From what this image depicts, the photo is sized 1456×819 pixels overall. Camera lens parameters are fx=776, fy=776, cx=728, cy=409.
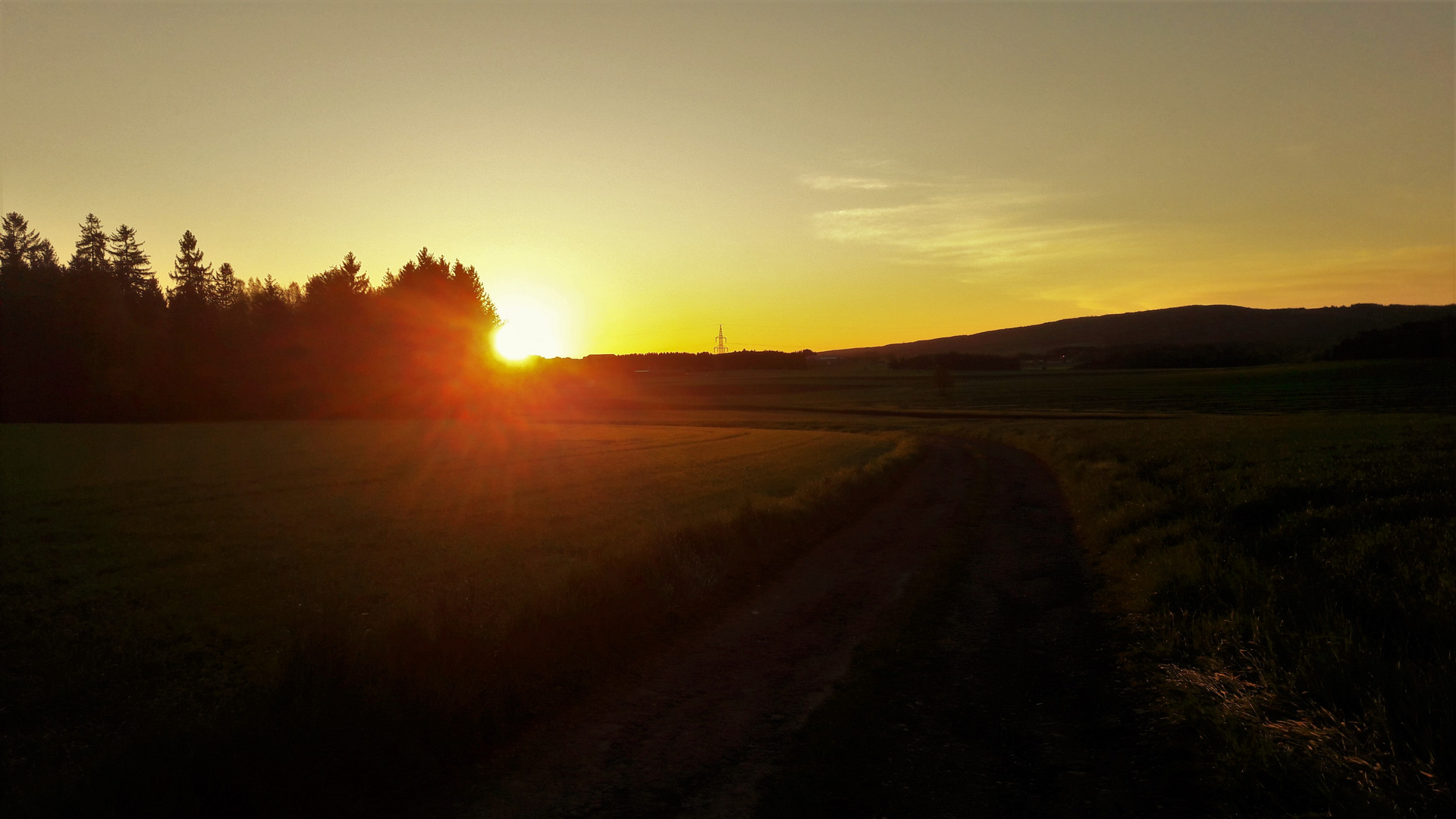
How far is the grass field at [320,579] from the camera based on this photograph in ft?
22.0

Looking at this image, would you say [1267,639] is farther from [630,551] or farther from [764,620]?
[630,551]

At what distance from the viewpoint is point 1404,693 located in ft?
17.7

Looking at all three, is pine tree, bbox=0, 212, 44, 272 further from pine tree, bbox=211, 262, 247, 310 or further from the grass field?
the grass field

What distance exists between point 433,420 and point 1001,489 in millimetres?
57275

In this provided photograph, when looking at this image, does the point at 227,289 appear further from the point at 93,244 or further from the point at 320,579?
the point at 320,579

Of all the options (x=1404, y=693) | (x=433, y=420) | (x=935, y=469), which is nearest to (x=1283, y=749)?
(x=1404, y=693)

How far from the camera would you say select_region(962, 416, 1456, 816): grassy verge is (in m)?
5.00

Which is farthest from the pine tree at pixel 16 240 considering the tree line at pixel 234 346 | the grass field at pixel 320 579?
the grass field at pixel 320 579

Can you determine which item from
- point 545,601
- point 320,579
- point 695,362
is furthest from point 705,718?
point 695,362

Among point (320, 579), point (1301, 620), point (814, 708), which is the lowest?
point (320, 579)

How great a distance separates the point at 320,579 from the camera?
45.2 feet

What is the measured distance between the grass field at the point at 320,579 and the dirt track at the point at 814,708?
901mm

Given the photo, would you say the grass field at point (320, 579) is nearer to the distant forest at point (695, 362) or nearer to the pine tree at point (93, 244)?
the pine tree at point (93, 244)

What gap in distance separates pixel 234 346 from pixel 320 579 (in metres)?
68.3
